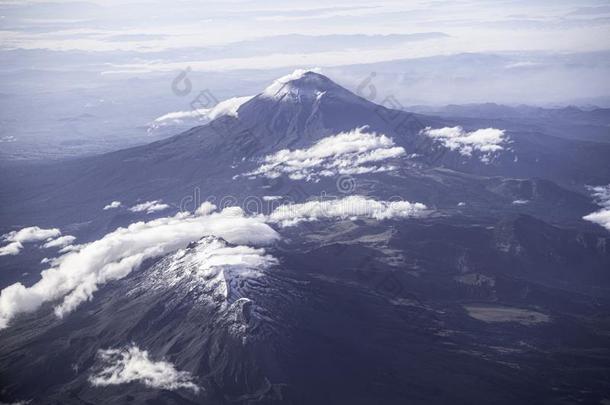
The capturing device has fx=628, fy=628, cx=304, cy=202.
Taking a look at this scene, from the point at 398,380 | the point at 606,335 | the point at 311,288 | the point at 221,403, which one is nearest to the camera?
the point at 221,403

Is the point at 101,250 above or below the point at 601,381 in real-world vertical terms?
above

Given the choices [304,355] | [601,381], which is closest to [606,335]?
[601,381]

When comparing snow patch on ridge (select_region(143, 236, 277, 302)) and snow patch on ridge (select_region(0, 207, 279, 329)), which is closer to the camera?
snow patch on ridge (select_region(143, 236, 277, 302))

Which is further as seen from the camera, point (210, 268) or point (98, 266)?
point (98, 266)

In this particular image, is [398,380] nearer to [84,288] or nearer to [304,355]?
[304,355]

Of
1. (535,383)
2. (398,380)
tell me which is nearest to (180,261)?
(398,380)

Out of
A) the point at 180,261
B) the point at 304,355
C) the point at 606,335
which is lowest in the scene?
the point at 606,335

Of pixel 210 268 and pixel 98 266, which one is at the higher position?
pixel 210 268

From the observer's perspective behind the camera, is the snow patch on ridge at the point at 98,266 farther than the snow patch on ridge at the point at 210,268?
Yes

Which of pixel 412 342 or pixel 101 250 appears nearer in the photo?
pixel 412 342

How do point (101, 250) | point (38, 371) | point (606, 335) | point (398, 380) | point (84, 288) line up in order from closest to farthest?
point (398, 380), point (38, 371), point (606, 335), point (84, 288), point (101, 250)
